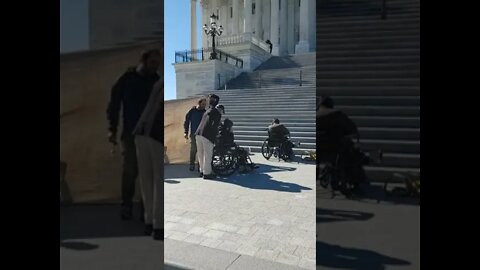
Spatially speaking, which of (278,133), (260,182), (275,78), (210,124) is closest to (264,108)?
(278,133)

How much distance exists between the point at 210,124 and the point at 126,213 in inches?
264

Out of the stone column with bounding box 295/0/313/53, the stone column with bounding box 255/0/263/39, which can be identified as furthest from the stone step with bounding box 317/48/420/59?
the stone column with bounding box 255/0/263/39

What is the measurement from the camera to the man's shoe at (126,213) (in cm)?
293

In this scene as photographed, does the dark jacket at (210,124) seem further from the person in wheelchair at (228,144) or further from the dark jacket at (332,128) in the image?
the dark jacket at (332,128)

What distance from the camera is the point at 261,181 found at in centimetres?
942

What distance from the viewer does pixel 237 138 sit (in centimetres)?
1638

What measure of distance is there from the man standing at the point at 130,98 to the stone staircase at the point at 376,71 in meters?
1.33

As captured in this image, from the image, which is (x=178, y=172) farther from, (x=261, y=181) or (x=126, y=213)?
(x=126, y=213)

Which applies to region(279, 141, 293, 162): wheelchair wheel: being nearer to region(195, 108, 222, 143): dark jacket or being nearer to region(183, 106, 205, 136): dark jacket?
region(183, 106, 205, 136): dark jacket

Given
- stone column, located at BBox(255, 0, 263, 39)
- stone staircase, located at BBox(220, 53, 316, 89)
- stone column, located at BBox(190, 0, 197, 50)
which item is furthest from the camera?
Answer: stone column, located at BBox(255, 0, 263, 39)

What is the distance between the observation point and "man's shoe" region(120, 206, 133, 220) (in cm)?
293

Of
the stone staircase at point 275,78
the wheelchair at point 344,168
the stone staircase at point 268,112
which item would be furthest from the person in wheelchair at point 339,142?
the stone staircase at point 275,78
